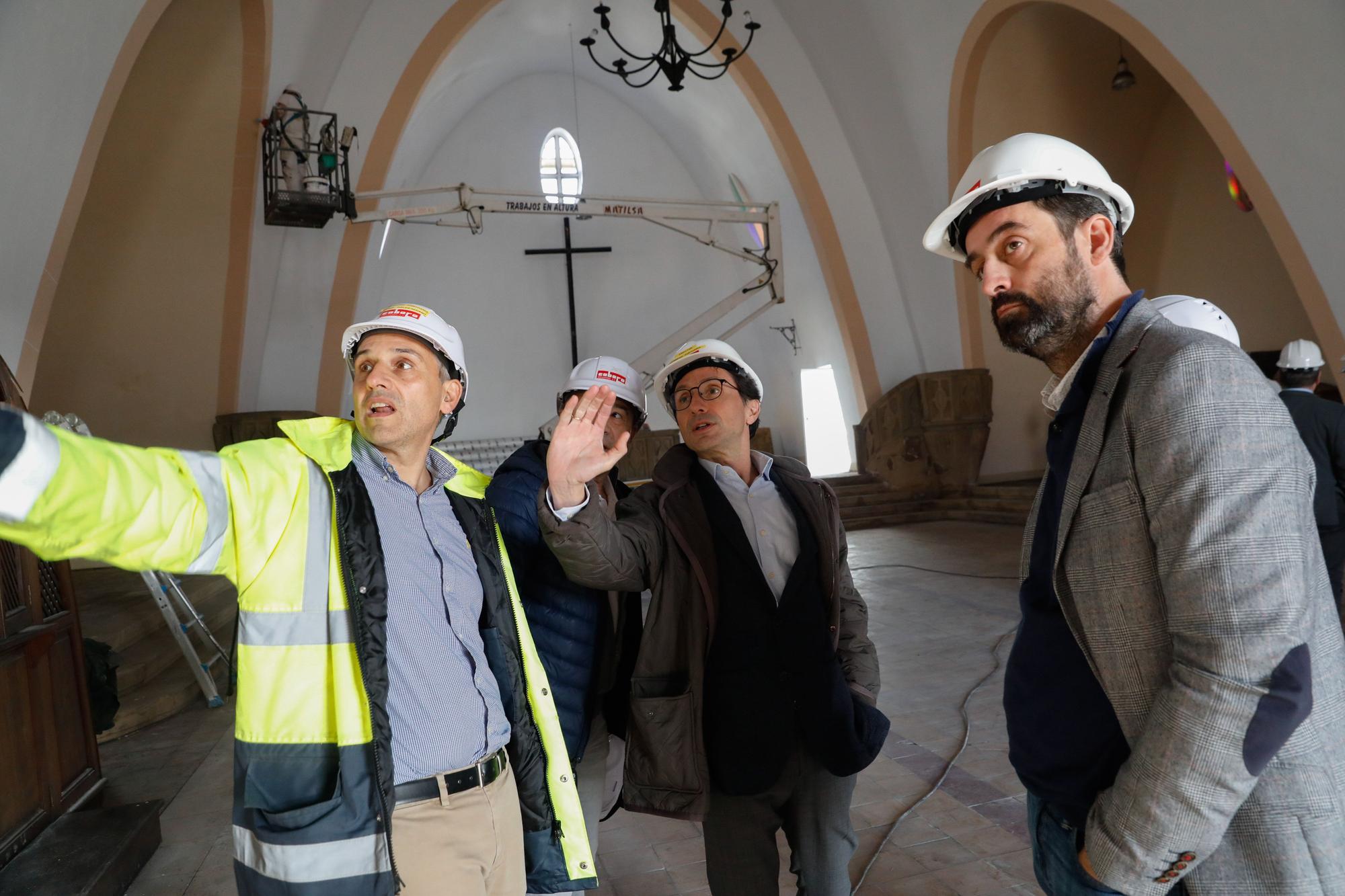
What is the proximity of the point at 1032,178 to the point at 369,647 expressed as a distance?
1402mm

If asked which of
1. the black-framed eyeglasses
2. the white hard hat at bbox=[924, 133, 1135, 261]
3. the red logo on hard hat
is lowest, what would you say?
the black-framed eyeglasses

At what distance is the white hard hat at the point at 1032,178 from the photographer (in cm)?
146

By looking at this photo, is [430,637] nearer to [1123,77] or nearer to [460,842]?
[460,842]

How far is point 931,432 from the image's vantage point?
14008 mm

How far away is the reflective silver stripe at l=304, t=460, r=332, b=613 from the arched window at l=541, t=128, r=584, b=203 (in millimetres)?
18219

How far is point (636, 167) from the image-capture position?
63.5ft

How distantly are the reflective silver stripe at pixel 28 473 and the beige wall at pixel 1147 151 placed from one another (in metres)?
12.5

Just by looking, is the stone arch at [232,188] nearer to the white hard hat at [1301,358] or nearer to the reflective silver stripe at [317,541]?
the reflective silver stripe at [317,541]

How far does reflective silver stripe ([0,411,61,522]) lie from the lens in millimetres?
998

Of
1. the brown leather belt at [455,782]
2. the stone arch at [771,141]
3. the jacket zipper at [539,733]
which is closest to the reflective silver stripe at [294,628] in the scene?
the brown leather belt at [455,782]

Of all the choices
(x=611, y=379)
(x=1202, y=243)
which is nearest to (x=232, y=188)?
(x=611, y=379)

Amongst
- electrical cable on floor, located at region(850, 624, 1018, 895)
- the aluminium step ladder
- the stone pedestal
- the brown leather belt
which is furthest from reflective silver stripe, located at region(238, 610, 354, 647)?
the stone pedestal

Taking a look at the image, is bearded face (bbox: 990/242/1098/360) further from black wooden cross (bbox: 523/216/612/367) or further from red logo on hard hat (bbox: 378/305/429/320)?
black wooden cross (bbox: 523/216/612/367)

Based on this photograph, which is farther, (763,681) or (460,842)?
(763,681)
